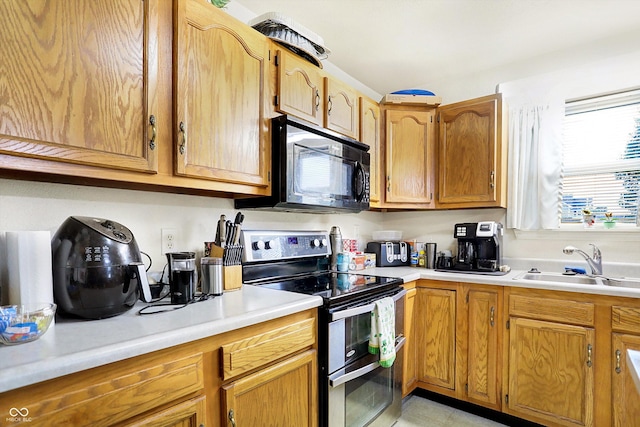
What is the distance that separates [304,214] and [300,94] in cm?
82

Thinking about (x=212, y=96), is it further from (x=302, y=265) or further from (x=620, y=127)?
(x=620, y=127)

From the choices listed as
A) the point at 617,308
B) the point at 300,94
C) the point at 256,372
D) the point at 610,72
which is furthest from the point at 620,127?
the point at 256,372

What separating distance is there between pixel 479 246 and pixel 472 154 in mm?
673

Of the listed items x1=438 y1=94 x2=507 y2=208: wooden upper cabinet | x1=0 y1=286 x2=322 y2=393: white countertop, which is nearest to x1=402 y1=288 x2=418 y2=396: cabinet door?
x1=438 y1=94 x2=507 y2=208: wooden upper cabinet

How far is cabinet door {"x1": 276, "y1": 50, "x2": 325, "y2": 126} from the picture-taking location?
1.67 metres

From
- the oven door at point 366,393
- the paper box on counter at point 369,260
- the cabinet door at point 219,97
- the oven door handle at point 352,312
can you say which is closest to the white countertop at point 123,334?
the oven door handle at point 352,312

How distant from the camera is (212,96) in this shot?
1.37 meters

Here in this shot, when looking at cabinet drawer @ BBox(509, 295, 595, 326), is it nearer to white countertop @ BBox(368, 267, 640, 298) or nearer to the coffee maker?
white countertop @ BBox(368, 267, 640, 298)

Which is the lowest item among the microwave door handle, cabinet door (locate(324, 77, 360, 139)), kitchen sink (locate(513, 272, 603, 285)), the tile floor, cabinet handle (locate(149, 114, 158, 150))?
the tile floor

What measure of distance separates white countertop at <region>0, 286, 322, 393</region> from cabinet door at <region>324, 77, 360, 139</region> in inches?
45.0

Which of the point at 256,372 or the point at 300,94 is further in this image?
the point at 300,94

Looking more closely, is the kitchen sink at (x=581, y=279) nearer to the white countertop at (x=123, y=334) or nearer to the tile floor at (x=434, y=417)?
the tile floor at (x=434, y=417)

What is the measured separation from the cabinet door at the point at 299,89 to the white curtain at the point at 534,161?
5.06 ft

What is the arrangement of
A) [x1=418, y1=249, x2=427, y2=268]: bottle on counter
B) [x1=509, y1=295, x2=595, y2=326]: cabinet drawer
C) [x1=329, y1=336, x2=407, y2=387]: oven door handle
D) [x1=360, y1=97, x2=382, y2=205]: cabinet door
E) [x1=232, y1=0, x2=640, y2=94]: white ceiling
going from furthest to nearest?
[x1=418, y1=249, x2=427, y2=268]: bottle on counter
[x1=360, y1=97, x2=382, y2=205]: cabinet door
[x1=232, y1=0, x2=640, y2=94]: white ceiling
[x1=509, y1=295, x2=595, y2=326]: cabinet drawer
[x1=329, y1=336, x2=407, y2=387]: oven door handle
